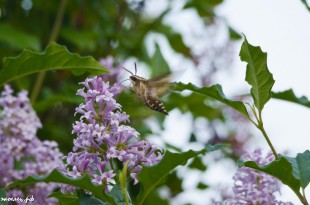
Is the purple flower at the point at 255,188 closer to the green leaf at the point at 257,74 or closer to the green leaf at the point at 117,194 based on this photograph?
the green leaf at the point at 257,74

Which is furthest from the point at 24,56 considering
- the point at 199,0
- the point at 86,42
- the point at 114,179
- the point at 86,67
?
the point at 199,0

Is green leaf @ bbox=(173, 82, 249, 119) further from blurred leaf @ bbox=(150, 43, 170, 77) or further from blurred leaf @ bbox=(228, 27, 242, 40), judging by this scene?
blurred leaf @ bbox=(228, 27, 242, 40)

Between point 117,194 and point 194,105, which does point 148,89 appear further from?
point 194,105

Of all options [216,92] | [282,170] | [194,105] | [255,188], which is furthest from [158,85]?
[194,105]

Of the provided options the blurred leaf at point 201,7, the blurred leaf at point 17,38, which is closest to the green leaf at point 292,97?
the blurred leaf at point 17,38

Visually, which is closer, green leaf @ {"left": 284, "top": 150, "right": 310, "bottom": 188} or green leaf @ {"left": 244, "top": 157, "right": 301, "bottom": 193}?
green leaf @ {"left": 244, "top": 157, "right": 301, "bottom": 193}

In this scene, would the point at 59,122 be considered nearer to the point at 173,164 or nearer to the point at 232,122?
the point at 232,122

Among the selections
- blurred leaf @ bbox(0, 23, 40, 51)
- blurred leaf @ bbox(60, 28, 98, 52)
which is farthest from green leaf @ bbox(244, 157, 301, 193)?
blurred leaf @ bbox(60, 28, 98, 52)
